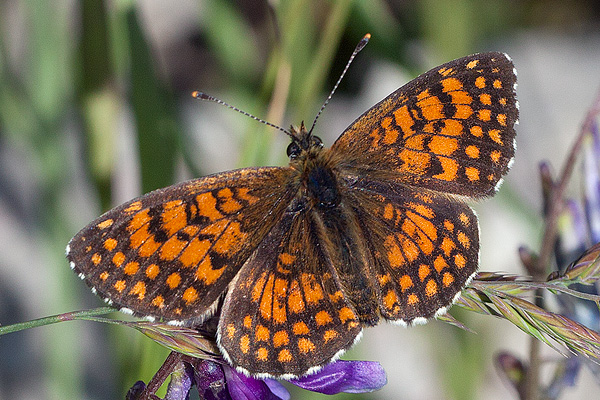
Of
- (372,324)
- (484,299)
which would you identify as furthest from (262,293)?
(484,299)

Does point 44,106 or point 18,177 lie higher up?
point 44,106

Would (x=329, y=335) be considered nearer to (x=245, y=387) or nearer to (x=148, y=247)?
(x=245, y=387)

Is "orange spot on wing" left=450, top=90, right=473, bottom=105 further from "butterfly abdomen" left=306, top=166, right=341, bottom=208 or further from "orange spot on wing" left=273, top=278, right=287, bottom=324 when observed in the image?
"orange spot on wing" left=273, top=278, right=287, bottom=324

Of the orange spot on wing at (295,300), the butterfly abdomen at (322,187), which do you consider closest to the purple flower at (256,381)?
the orange spot on wing at (295,300)

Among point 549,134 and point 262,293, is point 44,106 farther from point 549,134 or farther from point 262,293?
point 549,134

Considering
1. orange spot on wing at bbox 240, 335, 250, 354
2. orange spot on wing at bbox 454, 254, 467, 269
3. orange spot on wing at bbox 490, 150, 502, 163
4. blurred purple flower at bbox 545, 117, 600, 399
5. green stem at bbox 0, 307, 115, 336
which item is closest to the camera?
Result: green stem at bbox 0, 307, 115, 336

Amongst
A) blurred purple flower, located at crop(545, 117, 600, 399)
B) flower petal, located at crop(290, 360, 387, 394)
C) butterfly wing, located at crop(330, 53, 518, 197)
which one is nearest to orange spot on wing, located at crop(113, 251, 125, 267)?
flower petal, located at crop(290, 360, 387, 394)
